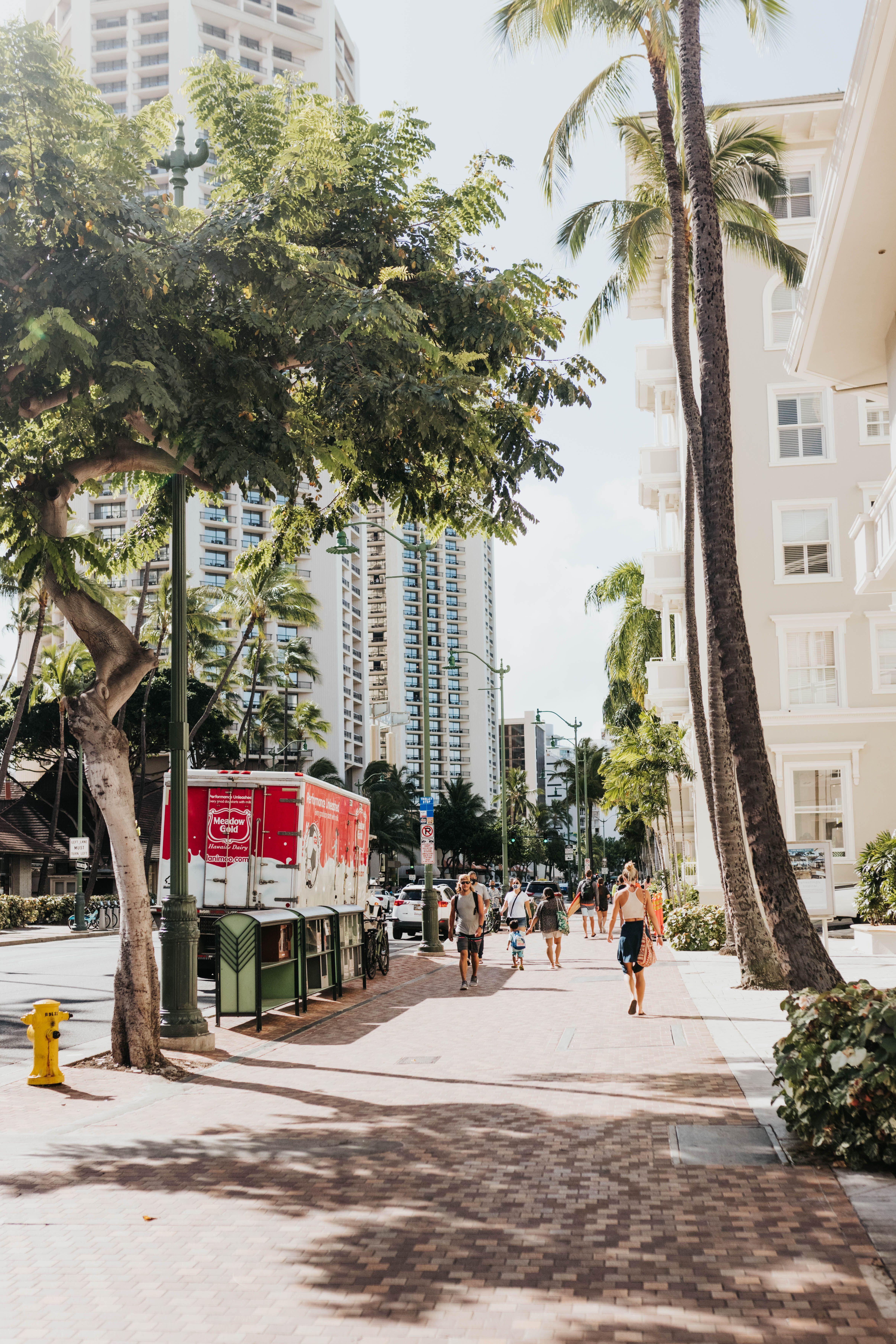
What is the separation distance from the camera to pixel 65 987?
20766mm

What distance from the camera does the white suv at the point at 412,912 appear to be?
37.8 metres

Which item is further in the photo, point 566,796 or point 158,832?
point 566,796

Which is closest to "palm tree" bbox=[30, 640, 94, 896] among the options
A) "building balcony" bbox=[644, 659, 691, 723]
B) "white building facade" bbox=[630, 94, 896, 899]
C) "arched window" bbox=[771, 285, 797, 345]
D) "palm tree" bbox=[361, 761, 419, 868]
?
"building balcony" bbox=[644, 659, 691, 723]

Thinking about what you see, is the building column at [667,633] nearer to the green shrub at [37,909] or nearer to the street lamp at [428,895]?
the street lamp at [428,895]

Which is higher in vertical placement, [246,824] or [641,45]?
[641,45]

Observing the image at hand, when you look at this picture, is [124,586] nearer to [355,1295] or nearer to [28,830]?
[28,830]

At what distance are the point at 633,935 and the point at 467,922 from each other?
4.22 metres

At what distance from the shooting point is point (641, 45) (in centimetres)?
2044

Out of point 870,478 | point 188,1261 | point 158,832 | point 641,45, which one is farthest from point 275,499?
point 158,832

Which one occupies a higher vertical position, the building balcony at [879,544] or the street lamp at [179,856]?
the building balcony at [879,544]

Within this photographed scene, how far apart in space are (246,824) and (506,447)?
925 cm

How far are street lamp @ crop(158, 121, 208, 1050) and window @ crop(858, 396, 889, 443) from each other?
976 inches

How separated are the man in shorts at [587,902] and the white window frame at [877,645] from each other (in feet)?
32.4

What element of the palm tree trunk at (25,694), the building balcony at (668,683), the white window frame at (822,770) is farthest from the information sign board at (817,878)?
the palm tree trunk at (25,694)
